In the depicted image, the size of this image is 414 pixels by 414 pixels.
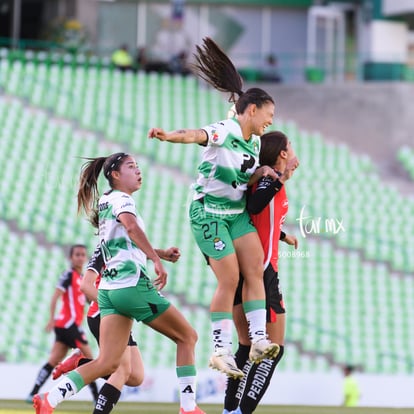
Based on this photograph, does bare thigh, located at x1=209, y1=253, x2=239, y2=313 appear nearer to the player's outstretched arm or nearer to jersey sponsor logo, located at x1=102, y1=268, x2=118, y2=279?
jersey sponsor logo, located at x1=102, y1=268, x2=118, y2=279

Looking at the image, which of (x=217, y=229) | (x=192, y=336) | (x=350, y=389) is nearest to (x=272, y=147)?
(x=217, y=229)

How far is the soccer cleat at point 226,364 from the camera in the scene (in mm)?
7320

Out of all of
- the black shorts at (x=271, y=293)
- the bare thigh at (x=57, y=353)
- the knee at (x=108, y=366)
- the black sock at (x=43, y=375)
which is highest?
the black shorts at (x=271, y=293)

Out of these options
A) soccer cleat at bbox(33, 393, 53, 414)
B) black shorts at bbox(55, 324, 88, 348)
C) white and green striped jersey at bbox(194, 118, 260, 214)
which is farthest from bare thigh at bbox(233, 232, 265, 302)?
black shorts at bbox(55, 324, 88, 348)

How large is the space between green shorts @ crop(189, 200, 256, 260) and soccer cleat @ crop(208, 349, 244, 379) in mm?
628

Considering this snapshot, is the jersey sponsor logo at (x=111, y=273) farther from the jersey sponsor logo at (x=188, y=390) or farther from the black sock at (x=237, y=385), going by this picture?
the black sock at (x=237, y=385)

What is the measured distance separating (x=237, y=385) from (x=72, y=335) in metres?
4.37

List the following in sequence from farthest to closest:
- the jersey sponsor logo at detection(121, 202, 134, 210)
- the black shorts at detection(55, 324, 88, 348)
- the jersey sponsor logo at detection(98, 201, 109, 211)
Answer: the black shorts at detection(55, 324, 88, 348) < the jersey sponsor logo at detection(98, 201, 109, 211) < the jersey sponsor logo at detection(121, 202, 134, 210)

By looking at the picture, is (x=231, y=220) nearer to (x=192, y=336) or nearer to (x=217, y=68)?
(x=192, y=336)

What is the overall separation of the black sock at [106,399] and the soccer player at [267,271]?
771mm

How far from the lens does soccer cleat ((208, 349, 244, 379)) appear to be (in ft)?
24.0

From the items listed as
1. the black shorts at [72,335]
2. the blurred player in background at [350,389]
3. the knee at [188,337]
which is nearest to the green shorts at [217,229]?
the knee at [188,337]

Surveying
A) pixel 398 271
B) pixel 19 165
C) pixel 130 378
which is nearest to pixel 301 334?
pixel 398 271

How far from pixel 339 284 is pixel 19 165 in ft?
21.2
